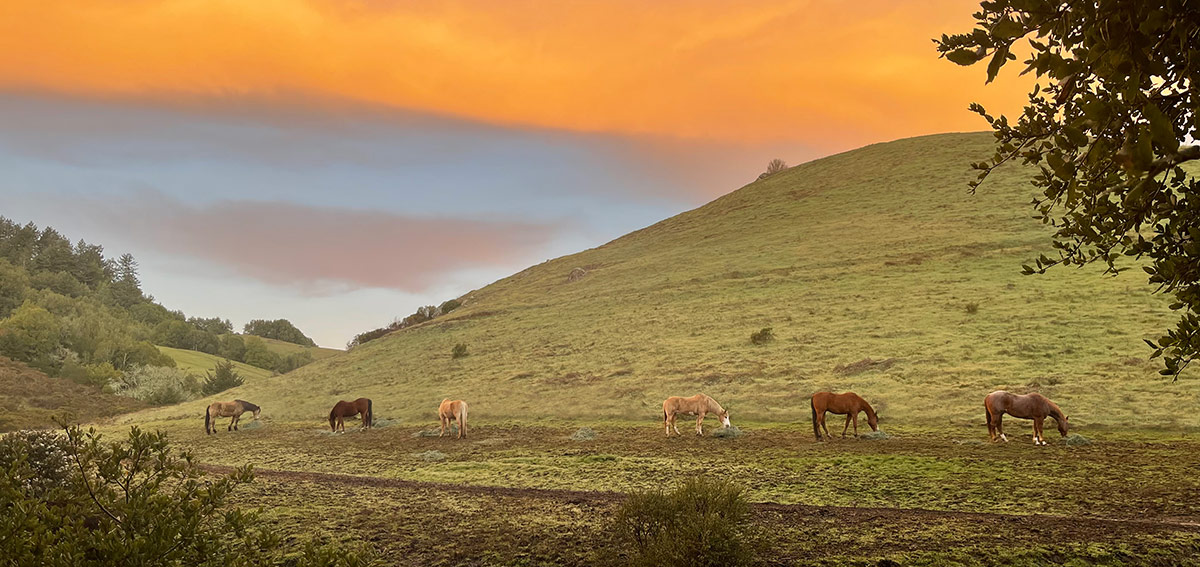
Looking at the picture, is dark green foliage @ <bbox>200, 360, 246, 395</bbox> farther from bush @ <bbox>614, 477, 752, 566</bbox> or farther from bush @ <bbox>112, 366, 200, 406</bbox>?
bush @ <bbox>614, 477, 752, 566</bbox>

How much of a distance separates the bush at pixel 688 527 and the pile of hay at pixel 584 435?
1769 centimetres

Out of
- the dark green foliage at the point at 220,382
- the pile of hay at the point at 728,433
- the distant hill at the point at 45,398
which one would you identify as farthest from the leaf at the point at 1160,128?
the dark green foliage at the point at 220,382

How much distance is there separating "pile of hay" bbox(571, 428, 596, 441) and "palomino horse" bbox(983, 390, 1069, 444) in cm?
1482

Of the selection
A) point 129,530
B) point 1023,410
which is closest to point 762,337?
point 1023,410

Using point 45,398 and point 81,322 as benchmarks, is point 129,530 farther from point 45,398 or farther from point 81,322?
point 81,322

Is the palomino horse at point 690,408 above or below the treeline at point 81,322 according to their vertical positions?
below

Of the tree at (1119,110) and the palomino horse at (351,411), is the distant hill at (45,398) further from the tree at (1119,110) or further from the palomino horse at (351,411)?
the tree at (1119,110)

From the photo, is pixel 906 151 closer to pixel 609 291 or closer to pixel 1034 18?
pixel 609 291

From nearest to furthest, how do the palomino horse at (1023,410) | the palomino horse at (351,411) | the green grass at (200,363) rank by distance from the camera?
the palomino horse at (1023,410)
the palomino horse at (351,411)
the green grass at (200,363)

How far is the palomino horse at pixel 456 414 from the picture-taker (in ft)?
107

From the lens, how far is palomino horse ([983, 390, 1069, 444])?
74.6 feet

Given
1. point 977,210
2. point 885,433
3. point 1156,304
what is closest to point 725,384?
point 885,433

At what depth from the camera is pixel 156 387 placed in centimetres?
7050

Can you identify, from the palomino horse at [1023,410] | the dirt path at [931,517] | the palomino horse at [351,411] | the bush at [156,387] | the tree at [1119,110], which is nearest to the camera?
the tree at [1119,110]
